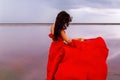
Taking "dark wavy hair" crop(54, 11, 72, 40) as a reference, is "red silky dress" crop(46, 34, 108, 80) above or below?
below

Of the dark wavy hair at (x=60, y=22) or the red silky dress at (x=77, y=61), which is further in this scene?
the dark wavy hair at (x=60, y=22)

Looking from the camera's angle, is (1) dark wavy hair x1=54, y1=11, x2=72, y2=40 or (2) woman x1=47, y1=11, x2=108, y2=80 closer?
(2) woman x1=47, y1=11, x2=108, y2=80

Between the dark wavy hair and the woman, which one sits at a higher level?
the dark wavy hair

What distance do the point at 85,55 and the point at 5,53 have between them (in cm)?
391

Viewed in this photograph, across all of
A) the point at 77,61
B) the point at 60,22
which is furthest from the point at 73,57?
the point at 60,22

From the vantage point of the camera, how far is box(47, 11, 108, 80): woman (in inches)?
187

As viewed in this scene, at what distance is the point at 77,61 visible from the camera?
15.6 feet

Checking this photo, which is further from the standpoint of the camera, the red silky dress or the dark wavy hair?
the dark wavy hair

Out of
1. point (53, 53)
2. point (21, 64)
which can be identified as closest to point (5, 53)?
point (21, 64)

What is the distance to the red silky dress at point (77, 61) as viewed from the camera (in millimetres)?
4738

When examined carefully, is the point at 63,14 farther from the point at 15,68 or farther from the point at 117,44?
the point at 117,44

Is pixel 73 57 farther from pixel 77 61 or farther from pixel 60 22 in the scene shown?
pixel 60 22

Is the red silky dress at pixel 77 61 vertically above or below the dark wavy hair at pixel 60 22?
below

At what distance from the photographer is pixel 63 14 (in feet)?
15.9
